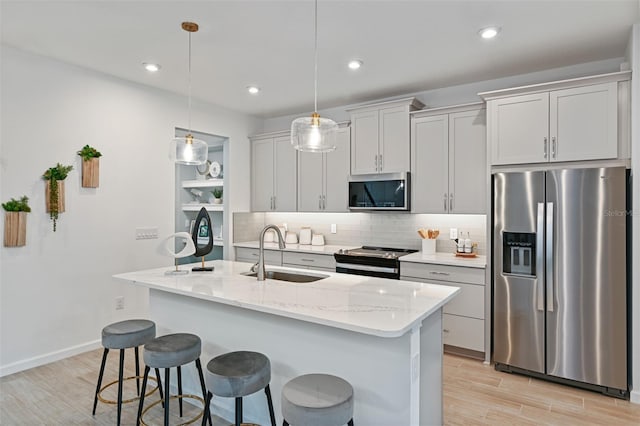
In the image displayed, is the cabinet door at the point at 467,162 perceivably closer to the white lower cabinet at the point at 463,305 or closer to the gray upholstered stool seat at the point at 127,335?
the white lower cabinet at the point at 463,305

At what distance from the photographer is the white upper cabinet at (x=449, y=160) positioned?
3.79 metres

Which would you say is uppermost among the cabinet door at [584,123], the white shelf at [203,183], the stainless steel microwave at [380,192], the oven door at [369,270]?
the cabinet door at [584,123]

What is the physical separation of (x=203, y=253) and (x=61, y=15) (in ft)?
6.30

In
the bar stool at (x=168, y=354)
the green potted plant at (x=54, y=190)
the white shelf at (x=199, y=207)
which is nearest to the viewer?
the bar stool at (x=168, y=354)

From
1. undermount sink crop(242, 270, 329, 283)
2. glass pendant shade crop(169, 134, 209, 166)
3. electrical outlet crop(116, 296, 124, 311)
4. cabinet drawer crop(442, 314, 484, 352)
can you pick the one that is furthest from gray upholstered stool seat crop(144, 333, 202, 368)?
cabinet drawer crop(442, 314, 484, 352)

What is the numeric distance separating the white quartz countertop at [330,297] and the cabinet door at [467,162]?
1.70 m

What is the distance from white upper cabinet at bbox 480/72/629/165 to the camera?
295 cm

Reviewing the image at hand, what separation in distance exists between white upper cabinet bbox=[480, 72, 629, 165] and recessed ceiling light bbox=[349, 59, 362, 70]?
1204 millimetres

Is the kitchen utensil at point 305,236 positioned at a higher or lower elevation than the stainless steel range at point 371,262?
higher

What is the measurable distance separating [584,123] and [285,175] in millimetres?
3366

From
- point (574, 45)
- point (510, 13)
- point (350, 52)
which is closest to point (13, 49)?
point (350, 52)

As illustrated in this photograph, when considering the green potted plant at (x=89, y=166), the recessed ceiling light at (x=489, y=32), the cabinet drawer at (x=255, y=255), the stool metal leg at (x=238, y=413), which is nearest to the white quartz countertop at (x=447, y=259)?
the cabinet drawer at (x=255, y=255)

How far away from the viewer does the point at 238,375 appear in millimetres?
1875

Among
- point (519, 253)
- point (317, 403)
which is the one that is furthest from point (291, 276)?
point (519, 253)
